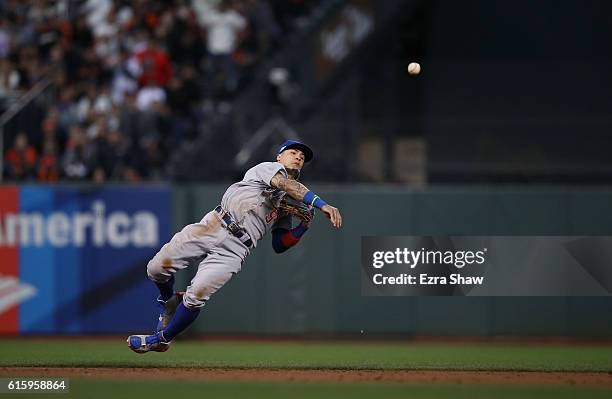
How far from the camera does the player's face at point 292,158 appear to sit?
390 inches

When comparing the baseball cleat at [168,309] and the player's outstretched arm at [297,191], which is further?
the baseball cleat at [168,309]

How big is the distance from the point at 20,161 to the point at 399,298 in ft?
18.8

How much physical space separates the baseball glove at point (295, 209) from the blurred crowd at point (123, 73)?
18.8ft

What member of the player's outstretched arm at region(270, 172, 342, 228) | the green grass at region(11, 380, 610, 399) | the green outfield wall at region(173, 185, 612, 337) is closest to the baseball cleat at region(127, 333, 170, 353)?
the green grass at region(11, 380, 610, 399)

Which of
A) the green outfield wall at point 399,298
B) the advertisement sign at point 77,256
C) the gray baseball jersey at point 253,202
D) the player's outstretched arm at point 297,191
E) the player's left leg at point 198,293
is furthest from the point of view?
the advertisement sign at point 77,256

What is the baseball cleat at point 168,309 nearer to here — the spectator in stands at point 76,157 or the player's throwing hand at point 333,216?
the player's throwing hand at point 333,216

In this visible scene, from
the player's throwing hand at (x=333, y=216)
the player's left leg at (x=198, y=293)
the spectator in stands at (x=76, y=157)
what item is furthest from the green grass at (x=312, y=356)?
the spectator in stands at (x=76, y=157)

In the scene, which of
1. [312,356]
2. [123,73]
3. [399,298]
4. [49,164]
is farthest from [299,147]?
[123,73]

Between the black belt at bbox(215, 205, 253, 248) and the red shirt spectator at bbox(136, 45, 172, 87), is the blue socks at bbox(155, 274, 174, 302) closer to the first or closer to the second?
the black belt at bbox(215, 205, 253, 248)

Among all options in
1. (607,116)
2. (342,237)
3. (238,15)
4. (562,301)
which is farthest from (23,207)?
(607,116)

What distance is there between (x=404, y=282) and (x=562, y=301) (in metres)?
1.91

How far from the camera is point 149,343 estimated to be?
10.1 m

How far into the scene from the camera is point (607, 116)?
50.0ft

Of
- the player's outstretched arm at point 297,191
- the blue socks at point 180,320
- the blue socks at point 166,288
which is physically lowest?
the blue socks at point 180,320
